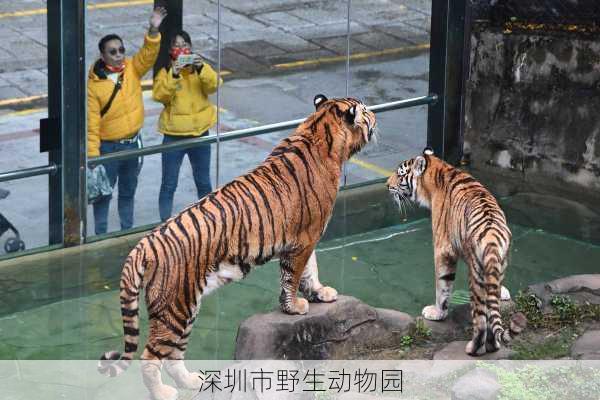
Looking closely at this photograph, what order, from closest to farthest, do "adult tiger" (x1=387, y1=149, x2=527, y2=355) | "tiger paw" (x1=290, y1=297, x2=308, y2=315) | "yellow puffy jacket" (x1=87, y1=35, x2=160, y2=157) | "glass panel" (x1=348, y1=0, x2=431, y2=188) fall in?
"adult tiger" (x1=387, y1=149, x2=527, y2=355), "tiger paw" (x1=290, y1=297, x2=308, y2=315), "yellow puffy jacket" (x1=87, y1=35, x2=160, y2=157), "glass panel" (x1=348, y1=0, x2=431, y2=188)

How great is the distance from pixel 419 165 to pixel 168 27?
2717mm

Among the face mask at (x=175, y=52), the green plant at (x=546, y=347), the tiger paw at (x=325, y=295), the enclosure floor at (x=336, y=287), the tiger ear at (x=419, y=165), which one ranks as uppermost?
the face mask at (x=175, y=52)

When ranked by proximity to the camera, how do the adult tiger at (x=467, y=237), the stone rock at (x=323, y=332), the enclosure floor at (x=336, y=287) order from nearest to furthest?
the stone rock at (x=323, y=332), the adult tiger at (x=467, y=237), the enclosure floor at (x=336, y=287)

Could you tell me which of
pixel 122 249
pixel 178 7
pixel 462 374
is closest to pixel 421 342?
pixel 462 374

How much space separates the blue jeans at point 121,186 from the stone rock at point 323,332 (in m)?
2.77

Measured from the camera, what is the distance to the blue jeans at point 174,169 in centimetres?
989

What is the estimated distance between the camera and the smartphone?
9648 millimetres

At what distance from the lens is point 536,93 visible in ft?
36.6

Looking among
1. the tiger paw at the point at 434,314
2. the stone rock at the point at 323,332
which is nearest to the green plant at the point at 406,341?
the stone rock at the point at 323,332

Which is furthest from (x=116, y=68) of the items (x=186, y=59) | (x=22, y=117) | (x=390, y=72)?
(x=390, y=72)

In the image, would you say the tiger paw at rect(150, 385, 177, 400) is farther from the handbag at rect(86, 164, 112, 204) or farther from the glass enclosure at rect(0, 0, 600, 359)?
the handbag at rect(86, 164, 112, 204)

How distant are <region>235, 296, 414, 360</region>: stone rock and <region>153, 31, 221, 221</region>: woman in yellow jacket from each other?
9.28 feet

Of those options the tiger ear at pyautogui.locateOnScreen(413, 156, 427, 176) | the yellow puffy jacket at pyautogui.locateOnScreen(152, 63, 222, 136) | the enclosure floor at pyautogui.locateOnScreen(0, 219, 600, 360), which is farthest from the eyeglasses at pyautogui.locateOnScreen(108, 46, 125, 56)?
the tiger ear at pyautogui.locateOnScreen(413, 156, 427, 176)

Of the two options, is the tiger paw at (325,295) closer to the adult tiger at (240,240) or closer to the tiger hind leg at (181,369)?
the adult tiger at (240,240)
